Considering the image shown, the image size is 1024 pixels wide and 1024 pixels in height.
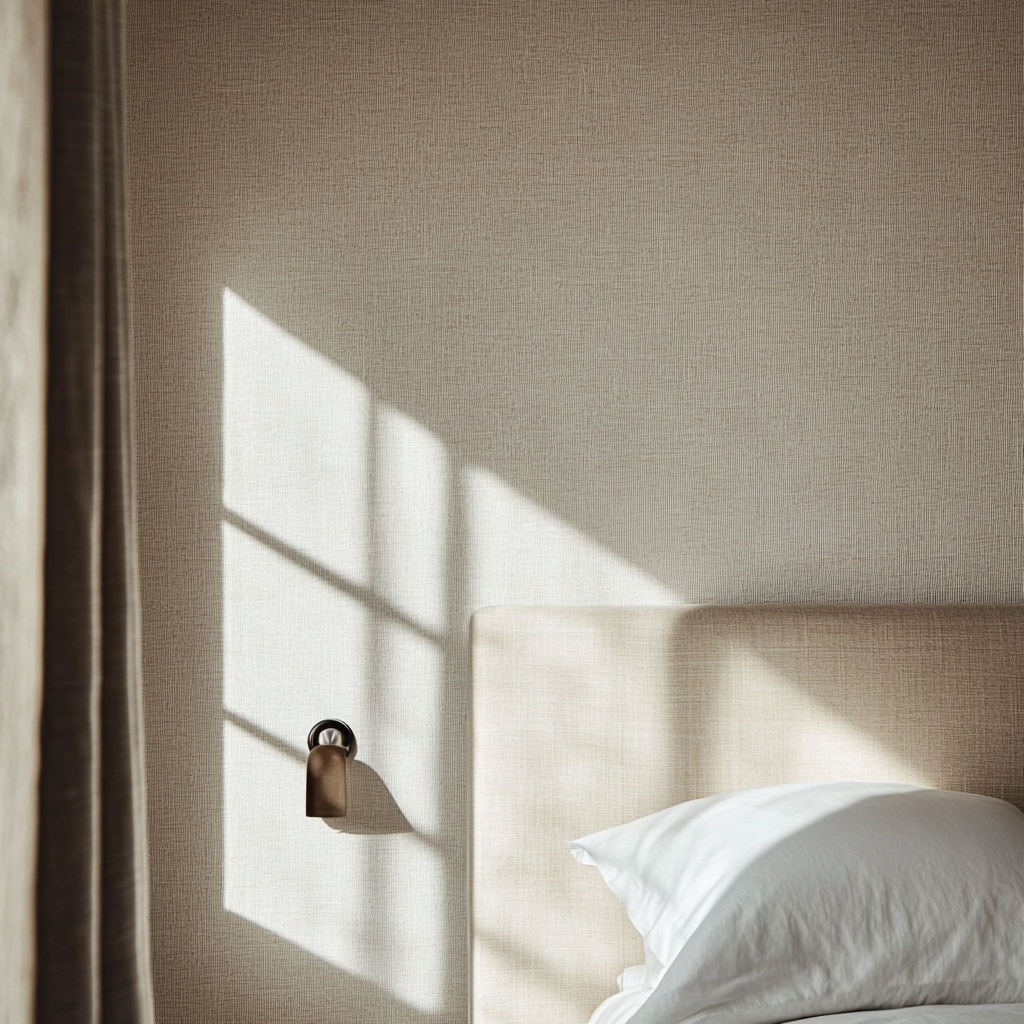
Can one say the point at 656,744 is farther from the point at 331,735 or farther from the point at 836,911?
the point at 331,735

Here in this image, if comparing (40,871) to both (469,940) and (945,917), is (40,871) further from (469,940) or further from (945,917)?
(945,917)

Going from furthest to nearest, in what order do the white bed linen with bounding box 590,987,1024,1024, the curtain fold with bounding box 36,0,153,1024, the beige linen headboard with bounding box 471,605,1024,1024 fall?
the beige linen headboard with bounding box 471,605,1024,1024 < the white bed linen with bounding box 590,987,1024,1024 < the curtain fold with bounding box 36,0,153,1024

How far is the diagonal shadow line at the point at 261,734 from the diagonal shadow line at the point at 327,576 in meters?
0.28

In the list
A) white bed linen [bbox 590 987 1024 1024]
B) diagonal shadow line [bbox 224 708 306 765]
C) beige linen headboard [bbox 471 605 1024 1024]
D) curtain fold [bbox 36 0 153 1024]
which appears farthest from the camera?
diagonal shadow line [bbox 224 708 306 765]

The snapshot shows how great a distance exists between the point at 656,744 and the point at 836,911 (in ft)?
1.36

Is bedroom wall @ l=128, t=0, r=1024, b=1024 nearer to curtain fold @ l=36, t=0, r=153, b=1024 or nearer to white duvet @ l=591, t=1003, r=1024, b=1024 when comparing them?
curtain fold @ l=36, t=0, r=153, b=1024

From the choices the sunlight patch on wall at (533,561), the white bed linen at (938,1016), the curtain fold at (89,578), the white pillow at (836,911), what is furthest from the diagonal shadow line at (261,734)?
the white bed linen at (938,1016)

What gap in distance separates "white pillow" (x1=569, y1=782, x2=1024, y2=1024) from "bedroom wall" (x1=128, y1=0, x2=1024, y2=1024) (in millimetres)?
443

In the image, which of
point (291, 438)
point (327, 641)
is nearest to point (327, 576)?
point (327, 641)

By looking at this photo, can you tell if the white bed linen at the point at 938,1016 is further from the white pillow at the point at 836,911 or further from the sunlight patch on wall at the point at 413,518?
the sunlight patch on wall at the point at 413,518

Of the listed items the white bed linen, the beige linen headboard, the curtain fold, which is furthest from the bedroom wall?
the white bed linen

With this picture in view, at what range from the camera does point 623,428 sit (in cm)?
167

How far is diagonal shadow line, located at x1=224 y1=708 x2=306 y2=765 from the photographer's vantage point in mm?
1660

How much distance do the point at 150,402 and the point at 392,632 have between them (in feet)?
1.93
